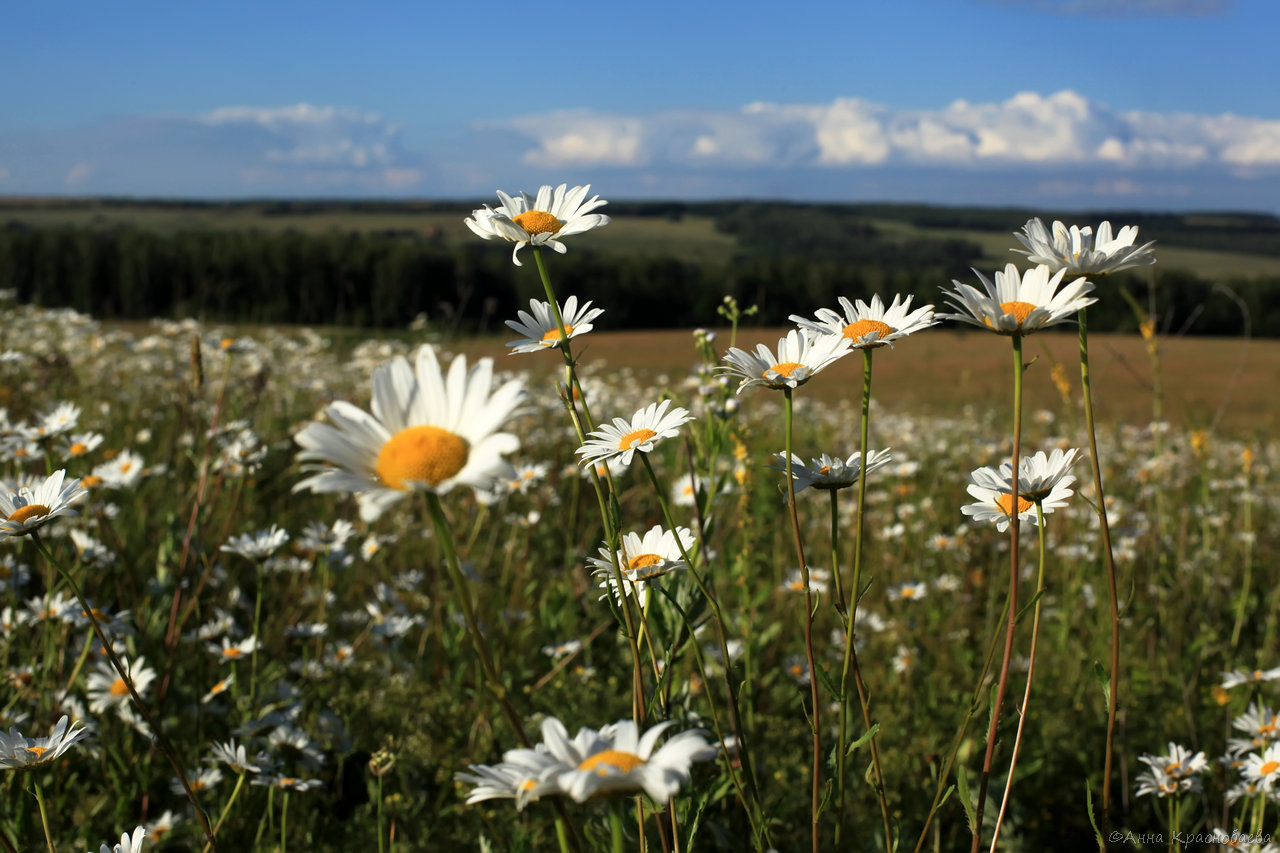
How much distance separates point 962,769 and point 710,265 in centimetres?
3704

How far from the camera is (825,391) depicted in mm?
15273

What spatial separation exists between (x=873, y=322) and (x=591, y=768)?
0.81 meters

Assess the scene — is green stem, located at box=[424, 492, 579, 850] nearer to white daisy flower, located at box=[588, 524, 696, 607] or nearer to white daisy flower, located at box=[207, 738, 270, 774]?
white daisy flower, located at box=[588, 524, 696, 607]

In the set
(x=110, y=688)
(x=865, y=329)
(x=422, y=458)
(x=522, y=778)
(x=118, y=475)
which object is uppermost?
(x=865, y=329)

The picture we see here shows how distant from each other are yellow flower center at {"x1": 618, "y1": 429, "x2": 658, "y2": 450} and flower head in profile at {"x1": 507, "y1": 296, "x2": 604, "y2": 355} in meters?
0.18

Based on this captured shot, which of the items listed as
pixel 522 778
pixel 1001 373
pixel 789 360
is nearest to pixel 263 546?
pixel 789 360

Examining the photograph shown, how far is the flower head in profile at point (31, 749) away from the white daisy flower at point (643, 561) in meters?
0.85

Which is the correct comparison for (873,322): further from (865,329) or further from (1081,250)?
(1081,250)

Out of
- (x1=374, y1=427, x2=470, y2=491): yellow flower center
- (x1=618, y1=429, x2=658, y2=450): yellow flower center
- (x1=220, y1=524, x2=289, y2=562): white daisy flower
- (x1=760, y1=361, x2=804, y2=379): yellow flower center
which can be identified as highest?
(x1=760, y1=361, x2=804, y2=379): yellow flower center

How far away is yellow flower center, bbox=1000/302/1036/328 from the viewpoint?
3.95ft

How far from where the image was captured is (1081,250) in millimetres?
1318

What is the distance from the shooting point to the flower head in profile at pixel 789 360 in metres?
1.29

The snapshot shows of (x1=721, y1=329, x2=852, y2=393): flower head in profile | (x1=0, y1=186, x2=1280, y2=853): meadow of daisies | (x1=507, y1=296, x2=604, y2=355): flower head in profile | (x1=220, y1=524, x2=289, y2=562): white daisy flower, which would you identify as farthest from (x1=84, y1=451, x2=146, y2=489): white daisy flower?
(x1=721, y1=329, x2=852, y2=393): flower head in profile

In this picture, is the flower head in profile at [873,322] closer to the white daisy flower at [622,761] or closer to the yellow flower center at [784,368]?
the yellow flower center at [784,368]
